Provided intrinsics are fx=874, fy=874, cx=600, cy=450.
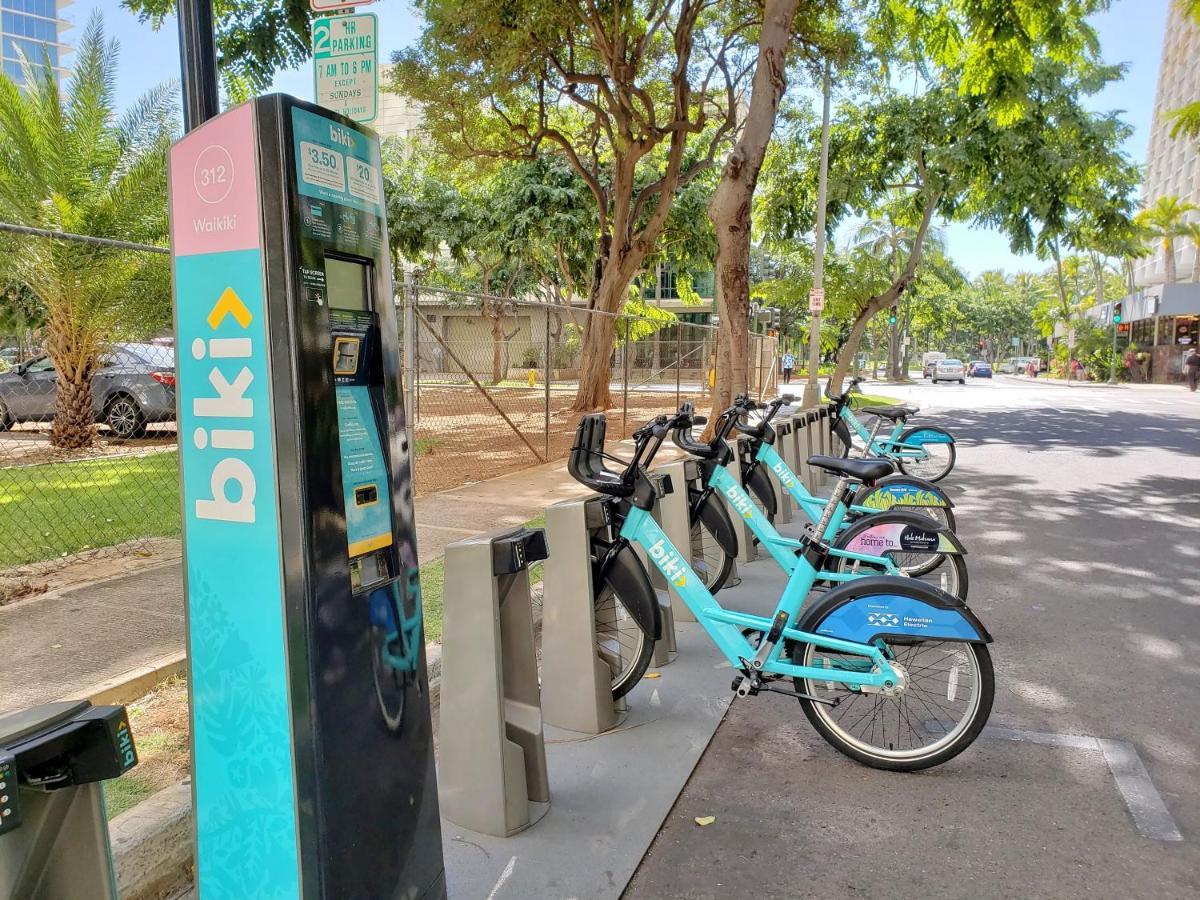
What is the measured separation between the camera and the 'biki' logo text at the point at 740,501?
5266 millimetres

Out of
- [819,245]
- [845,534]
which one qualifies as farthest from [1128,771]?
[819,245]

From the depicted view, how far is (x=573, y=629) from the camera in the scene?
3744 mm

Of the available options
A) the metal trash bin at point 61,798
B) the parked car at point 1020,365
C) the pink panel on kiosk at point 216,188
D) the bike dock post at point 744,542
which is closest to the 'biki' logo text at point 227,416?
the pink panel on kiosk at point 216,188

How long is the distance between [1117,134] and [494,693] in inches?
819

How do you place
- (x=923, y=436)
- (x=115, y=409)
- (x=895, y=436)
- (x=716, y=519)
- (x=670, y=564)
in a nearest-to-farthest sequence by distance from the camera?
(x=670, y=564), (x=716, y=519), (x=895, y=436), (x=923, y=436), (x=115, y=409)

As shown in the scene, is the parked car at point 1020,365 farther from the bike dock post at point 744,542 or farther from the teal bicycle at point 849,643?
the teal bicycle at point 849,643

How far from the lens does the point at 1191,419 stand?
66.8ft

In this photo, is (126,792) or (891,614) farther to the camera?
(891,614)

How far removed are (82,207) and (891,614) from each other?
33.0ft

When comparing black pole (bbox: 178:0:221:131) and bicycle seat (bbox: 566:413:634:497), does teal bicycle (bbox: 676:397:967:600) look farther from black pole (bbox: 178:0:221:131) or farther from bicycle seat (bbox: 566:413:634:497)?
black pole (bbox: 178:0:221:131)

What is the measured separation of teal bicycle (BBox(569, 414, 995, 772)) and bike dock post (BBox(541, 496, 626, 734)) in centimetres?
13

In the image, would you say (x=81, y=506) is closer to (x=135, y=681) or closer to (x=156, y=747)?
(x=135, y=681)

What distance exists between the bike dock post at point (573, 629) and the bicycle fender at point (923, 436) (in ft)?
19.0

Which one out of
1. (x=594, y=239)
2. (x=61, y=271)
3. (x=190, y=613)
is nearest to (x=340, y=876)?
(x=190, y=613)
